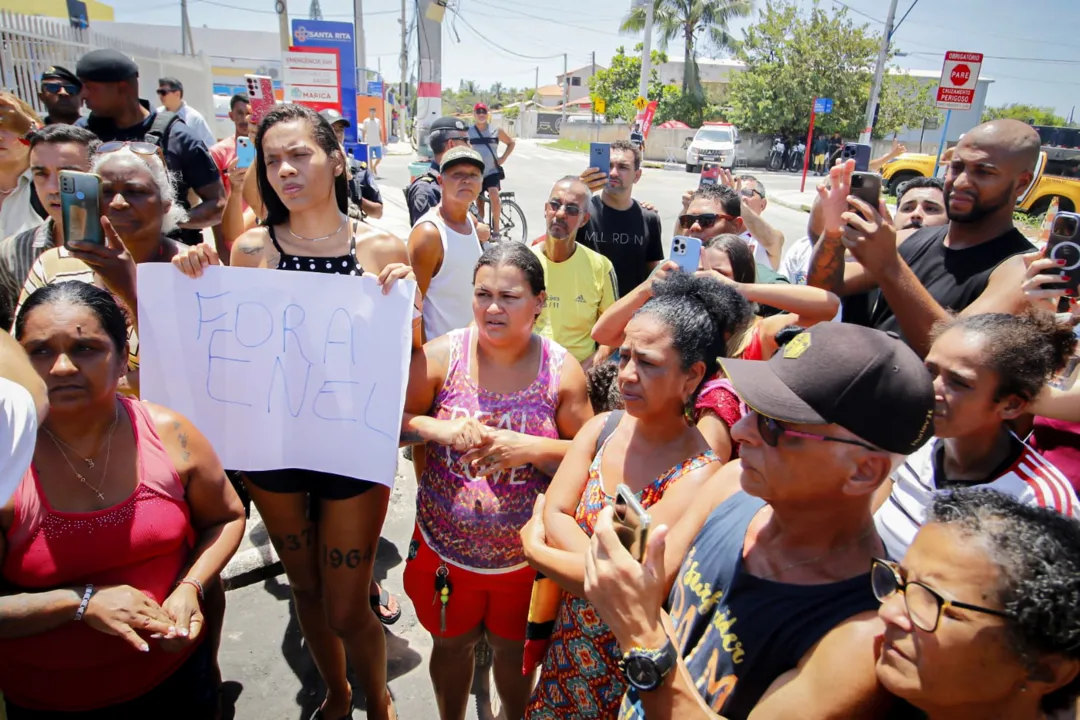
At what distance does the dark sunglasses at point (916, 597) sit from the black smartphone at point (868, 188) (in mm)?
1593

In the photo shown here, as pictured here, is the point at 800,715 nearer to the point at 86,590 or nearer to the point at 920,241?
the point at 86,590

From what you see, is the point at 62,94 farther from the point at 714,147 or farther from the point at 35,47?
the point at 714,147

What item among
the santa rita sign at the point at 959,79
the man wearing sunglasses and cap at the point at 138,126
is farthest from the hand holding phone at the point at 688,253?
the santa rita sign at the point at 959,79

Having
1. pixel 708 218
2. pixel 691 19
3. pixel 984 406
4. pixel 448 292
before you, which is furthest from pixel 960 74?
pixel 691 19

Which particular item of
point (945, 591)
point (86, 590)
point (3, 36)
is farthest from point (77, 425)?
point (3, 36)

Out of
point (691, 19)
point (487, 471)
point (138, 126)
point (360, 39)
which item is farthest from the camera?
point (691, 19)

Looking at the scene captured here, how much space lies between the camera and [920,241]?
291cm

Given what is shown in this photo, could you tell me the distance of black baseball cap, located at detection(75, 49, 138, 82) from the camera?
4.27m

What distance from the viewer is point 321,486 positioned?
2363mm

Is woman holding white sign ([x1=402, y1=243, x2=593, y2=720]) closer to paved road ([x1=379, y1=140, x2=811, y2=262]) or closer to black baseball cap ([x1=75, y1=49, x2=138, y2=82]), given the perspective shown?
black baseball cap ([x1=75, y1=49, x2=138, y2=82])

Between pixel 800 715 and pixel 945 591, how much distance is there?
34 cm

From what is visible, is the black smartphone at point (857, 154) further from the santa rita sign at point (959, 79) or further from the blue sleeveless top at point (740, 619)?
the santa rita sign at point (959, 79)

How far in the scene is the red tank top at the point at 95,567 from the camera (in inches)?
68.4

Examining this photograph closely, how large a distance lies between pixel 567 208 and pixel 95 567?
2.73 meters
